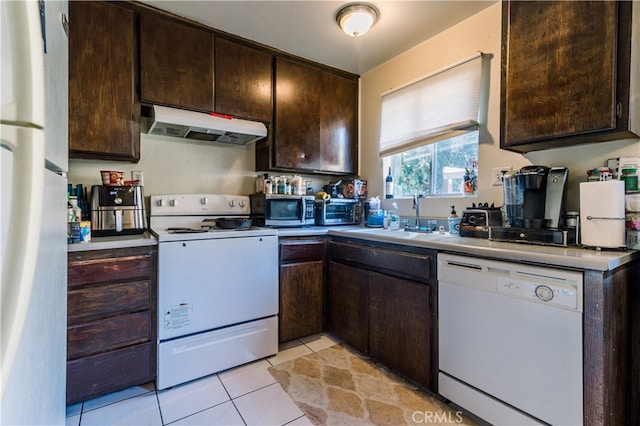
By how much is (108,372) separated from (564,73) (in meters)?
2.78

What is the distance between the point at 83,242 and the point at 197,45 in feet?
5.09

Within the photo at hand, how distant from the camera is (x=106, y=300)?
156cm

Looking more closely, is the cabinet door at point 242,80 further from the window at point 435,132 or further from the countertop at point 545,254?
the countertop at point 545,254

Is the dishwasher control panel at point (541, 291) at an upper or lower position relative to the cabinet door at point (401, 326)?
upper

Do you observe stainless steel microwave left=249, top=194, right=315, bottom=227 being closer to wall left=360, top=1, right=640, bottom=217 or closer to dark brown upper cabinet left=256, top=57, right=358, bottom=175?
dark brown upper cabinet left=256, top=57, right=358, bottom=175

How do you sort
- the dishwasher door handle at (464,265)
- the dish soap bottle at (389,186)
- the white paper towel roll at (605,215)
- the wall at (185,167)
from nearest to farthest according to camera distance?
1. the white paper towel roll at (605,215)
2. the dishwasher door handle at (464,265)
3. the wall at (185,167)
4. the dish soap bottle at (389,186)

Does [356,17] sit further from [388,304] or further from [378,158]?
[388,304]

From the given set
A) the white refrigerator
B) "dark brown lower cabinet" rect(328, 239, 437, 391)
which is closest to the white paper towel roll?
"dark brown lower cabinet" rect(328, 239, 437, 391)

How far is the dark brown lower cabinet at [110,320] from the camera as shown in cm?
149

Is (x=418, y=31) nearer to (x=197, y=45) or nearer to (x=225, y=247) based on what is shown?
(x=197, y=45)

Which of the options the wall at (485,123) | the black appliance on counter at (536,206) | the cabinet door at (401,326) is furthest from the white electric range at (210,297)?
the black appliance on counter at (536,206)

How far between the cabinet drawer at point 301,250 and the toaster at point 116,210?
990mm

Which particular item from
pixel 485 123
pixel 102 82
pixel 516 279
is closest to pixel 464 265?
pixel 516 279

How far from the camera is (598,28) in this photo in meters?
1.30
